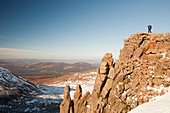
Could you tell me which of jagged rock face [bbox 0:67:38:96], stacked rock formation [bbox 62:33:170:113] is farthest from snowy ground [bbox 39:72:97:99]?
stacked rock formation [bbox 62:33:170:113]

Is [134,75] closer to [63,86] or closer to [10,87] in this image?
[10,87]

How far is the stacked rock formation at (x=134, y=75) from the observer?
19.1m

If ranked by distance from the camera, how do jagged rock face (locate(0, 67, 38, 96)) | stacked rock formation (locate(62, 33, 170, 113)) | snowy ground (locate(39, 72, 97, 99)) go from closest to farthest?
stacked rock formation (locate(62, 33, 170, 113)), jagged rock face (locate(0, 67, 38, 96)), snowy ground (locate(39, 72, 97, 99))

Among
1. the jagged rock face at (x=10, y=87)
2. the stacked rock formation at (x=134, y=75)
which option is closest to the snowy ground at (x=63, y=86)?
the jagged rock face at (x=10, y=87)

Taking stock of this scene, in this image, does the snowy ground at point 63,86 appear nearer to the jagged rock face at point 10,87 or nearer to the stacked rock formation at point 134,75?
the jagged rock face at point 10,87

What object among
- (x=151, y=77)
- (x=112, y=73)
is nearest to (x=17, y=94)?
(x=112, y=73)

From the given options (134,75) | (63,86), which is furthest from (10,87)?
(134,75)

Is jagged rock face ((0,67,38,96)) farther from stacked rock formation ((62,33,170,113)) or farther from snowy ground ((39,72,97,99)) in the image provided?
stacked rock formation ((62,33,170,113))

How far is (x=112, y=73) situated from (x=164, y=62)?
Answer: 6.24 meters

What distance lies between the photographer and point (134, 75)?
67.7ft

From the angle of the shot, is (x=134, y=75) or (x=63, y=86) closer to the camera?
(x=134, y=75)

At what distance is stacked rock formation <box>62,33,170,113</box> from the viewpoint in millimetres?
19125

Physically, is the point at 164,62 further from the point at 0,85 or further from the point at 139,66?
the point at 0,85

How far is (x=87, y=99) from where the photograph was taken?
2398 centimetres
